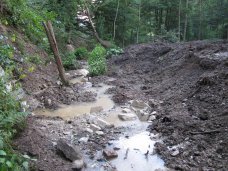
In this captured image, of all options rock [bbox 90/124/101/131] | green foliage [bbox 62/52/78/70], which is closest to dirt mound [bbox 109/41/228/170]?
rock [bbox 90/124/101/131]

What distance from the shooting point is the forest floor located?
200 inches

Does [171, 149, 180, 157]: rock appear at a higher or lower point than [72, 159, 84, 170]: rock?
lower

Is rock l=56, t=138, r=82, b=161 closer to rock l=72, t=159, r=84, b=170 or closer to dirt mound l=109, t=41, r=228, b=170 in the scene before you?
rock l=72, t=159, r=84, b=170

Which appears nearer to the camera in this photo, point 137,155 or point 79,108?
point 137,155

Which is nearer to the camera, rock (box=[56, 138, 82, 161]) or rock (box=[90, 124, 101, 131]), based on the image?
rock (box=[56, 138, 82, 161])

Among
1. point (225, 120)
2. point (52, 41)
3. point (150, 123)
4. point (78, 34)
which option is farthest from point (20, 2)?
point (78, 34)

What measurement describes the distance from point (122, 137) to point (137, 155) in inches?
32.3

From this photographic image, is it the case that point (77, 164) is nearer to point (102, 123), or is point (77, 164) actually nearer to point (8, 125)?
point (8, 125)

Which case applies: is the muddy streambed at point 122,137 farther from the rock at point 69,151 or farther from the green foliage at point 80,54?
the green foliage at point 80,54

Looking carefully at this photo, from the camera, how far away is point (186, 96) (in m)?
8.13

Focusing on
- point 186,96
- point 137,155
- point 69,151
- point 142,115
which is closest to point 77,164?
point 69,151

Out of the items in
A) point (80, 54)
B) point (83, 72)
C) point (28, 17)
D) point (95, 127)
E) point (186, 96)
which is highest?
point (28, 17)

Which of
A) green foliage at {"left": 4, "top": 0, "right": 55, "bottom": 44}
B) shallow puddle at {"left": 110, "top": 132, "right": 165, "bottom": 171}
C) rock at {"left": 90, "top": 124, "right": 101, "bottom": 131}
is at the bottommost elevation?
shallow puddle at {"left": 110, "top": 132, "right": 165, "bottom": 171}

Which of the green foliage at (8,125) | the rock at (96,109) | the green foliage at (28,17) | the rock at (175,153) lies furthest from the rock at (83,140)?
the green foliage at (28,17)
